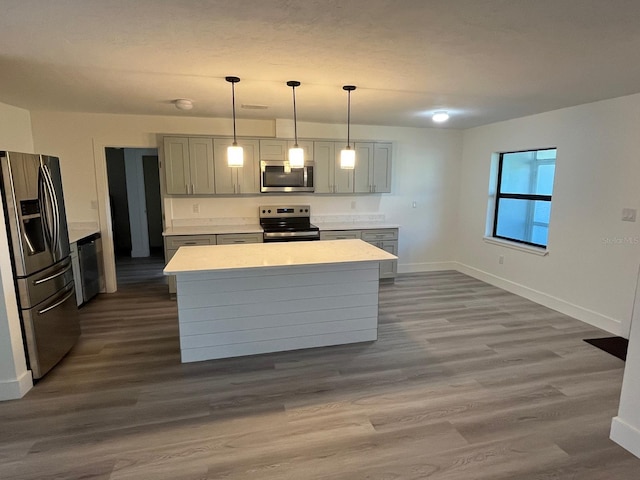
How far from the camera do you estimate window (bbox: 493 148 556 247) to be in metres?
4.55

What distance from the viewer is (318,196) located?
5352 millimetres

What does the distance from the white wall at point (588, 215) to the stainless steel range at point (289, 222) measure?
111 inches

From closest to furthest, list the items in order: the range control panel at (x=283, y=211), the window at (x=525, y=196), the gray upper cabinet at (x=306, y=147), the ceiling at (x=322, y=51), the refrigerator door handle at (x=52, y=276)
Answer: the ceiling at (x=322, y=51) < the refrigerator door handle at (x=52, y=276) < the window at (x=525, y=196) < the gray upper cabinet at (x=306, y=147) < the range control panel at (x=283, y=211)

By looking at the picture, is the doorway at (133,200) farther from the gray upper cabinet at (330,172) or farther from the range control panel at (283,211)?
the gray upper cabinet at (330,172)

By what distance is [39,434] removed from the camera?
2.12 meters

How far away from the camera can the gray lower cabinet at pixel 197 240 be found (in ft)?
14.5

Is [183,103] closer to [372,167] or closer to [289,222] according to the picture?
[289,222]

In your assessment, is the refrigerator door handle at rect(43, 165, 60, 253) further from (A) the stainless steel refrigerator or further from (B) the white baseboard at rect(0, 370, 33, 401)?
(B) the white baseboard at rect(0, 370, 33, 401)

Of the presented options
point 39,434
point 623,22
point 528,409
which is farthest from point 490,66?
point 39,434

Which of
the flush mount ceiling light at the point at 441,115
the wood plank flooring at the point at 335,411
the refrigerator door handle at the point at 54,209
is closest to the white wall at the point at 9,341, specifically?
the wood plank flooring at the point at 335,411

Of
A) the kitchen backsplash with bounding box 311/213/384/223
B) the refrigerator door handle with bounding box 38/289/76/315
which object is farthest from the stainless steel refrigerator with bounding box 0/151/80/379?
the kitchen backsplash with bounding box 311/213/384/223

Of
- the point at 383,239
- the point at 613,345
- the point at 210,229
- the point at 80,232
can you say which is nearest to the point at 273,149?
the point at 210,229

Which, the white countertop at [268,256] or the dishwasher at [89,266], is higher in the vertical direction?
the white countertop at [268,256]

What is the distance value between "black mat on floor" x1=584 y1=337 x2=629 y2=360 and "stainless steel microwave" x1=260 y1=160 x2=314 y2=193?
3.63m
